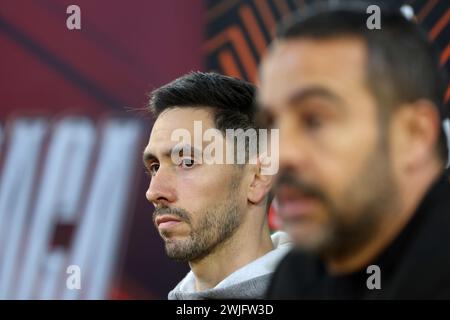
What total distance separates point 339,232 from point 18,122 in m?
4.87

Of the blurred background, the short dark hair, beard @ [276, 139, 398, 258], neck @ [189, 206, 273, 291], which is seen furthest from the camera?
the blurred background

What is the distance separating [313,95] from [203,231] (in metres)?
1.33

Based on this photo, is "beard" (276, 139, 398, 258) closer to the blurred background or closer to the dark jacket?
the dark jacket

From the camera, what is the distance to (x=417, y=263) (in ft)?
3.55

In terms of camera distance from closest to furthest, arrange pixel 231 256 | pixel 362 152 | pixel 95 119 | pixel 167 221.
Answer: pixel 362 152 < pixel 167 221 < pixel 231 256 < pixel 95 119

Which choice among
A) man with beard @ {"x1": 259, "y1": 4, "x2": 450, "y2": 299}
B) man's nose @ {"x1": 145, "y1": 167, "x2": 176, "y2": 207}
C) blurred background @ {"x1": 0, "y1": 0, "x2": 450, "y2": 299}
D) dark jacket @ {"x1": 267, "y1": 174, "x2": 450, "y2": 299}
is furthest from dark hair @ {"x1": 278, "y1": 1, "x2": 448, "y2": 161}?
blurred background @ {"x1": 0, "y1": 0, "x2": 450, "y2": 299}

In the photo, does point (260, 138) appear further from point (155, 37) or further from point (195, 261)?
point (155, 37)

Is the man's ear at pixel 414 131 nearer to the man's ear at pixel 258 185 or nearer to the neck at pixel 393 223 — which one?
the neck at pixel 393 223

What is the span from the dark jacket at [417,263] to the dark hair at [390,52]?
0.11 metres

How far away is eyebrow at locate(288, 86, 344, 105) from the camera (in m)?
1.07

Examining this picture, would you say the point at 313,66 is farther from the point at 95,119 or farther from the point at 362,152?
the point at 95,119

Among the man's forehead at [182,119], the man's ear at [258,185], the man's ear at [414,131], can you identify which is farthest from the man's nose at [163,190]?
the man's ear at [414,131]

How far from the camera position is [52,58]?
5594 mm

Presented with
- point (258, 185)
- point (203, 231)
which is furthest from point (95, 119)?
point (203, 231)
